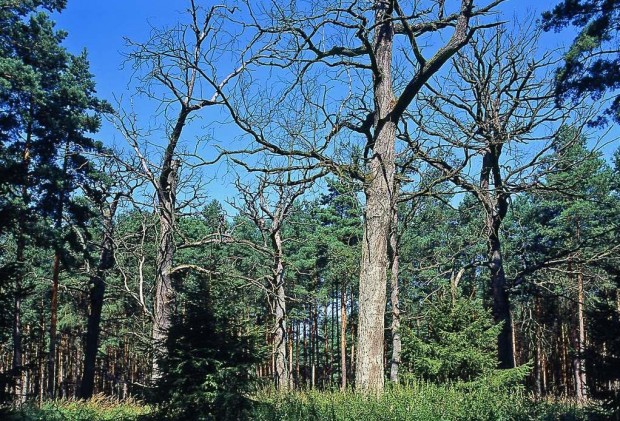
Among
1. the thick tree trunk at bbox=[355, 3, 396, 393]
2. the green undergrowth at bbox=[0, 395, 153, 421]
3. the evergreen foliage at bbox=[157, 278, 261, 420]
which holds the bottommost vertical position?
the green undergrowth at bbox=[0, 395, 153, 421]

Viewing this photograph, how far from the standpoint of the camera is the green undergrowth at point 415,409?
7312 mm

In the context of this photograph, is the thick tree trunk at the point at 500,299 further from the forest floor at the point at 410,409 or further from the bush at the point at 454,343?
the forest floor at the point at 410,409

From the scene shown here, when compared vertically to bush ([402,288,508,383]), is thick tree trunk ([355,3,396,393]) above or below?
above

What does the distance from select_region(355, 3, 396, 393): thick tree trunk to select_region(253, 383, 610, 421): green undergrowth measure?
55cm

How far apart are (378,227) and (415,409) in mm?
3185

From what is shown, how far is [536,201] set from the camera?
35062 mm

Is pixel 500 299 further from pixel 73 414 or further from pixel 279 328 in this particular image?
pixel 73 414

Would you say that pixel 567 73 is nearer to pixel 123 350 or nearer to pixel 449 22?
pixel 449 22

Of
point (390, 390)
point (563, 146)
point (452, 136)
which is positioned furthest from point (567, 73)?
point (390, 390)

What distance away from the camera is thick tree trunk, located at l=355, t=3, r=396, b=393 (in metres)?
8.95

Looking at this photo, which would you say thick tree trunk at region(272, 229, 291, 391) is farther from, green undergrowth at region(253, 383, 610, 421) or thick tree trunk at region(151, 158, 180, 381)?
green undergrowth at region(253, 383, 610, 421)

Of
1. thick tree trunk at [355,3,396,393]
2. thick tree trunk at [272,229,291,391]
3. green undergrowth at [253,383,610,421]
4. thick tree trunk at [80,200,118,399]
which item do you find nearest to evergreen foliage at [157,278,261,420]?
green undergrowth at [253,383,610,421]

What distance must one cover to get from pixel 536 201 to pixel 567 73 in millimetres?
25455

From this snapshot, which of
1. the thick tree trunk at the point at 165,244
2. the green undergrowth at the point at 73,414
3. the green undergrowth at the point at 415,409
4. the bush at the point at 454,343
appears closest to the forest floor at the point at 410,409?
the green undergrowth at the point at 415,409
